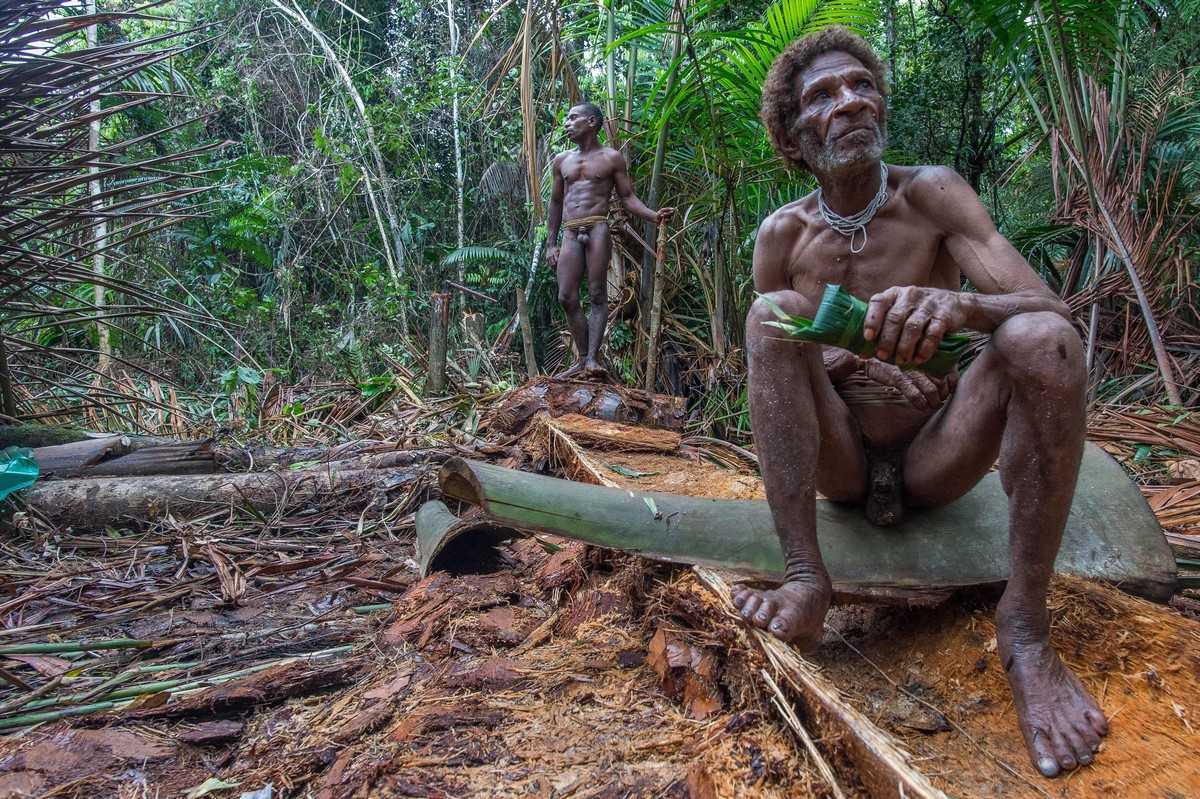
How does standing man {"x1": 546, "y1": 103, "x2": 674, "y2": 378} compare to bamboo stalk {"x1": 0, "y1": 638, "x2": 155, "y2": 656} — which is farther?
standing man {"x1": 546, "y1": 103, "x2": 674, "y2": 378}

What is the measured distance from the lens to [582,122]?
579 cm

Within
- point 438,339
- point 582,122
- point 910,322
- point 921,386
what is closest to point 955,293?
point 910,322

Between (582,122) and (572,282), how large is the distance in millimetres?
1289

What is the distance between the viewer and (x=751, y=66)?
4609 mm

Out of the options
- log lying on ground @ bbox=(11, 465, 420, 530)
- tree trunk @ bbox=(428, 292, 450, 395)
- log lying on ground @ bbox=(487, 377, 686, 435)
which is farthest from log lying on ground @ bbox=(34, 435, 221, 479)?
tree trunk @ bbox=(428, 292, 450, 395)

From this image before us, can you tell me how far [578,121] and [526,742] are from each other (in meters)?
5.19

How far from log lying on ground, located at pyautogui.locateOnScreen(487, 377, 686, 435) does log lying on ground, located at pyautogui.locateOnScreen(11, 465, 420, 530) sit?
2.98 ft

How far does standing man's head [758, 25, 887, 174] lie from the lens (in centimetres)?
193

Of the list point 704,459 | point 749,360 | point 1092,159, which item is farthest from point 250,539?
point 1092,159

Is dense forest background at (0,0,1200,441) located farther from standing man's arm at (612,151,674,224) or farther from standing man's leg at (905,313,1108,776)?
standing man's leg at (905,313,1108,776)

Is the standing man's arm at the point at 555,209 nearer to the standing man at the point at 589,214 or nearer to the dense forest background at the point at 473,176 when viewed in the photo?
the standing man at the point at 589,214

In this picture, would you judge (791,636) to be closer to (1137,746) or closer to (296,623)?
(1137,746)

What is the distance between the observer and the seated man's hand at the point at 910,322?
1403 millimetres

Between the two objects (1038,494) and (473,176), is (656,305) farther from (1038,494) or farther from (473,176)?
(473,176)
